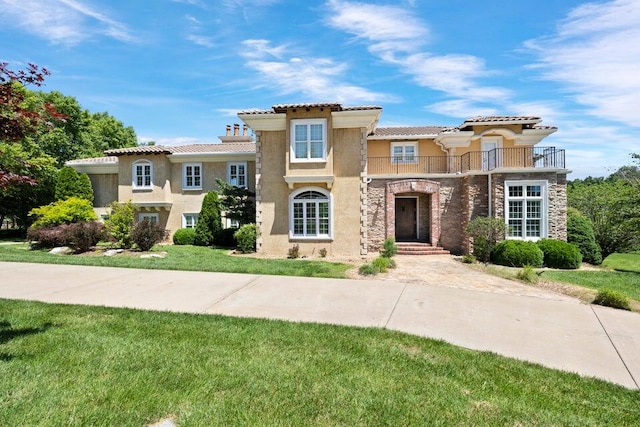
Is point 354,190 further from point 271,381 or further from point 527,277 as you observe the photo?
point 271,381

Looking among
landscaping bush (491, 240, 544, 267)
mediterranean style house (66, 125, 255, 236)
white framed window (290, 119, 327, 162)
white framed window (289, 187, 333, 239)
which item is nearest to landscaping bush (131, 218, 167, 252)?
white framed window (289, 187, 333, 239)

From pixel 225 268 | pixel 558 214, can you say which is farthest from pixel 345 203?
pixel 558 214

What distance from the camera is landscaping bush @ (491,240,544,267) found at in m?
15.4

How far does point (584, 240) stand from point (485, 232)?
534cm

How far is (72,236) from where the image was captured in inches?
623

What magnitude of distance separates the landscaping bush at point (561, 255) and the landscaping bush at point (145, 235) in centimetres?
1702

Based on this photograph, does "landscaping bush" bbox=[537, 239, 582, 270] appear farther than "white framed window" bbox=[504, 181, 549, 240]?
No

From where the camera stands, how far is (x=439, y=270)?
43.0ft

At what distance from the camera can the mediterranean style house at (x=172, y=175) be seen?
22766mm

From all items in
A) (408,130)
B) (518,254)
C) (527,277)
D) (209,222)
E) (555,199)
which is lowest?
(527,277)

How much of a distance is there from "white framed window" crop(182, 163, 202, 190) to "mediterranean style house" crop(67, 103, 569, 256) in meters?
0.06

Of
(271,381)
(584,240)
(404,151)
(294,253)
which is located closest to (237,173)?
(294,253)

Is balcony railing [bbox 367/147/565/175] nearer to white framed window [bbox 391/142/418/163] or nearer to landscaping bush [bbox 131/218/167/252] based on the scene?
white framed window [bbox 391/142/418/163]

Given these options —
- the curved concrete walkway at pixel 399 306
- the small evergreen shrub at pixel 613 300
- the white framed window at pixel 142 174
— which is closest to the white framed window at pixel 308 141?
the curved concrete walkway at pixel 399 306
